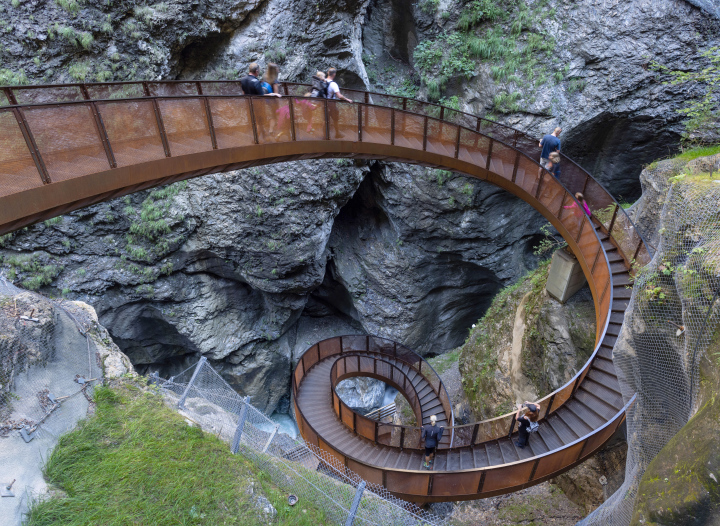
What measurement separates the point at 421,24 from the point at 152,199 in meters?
12.2

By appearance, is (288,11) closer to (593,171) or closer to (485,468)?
(593,171)

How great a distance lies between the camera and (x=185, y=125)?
7242mm

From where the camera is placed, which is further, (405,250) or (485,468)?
(405,250)

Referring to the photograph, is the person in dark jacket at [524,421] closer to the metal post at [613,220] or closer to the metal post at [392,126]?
the metal post at [613,220]

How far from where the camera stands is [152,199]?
1406 centimetres

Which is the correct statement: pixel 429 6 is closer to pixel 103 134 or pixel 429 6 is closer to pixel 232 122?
pixel 232 122

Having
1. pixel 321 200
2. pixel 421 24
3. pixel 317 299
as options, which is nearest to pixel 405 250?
pixel 321 200

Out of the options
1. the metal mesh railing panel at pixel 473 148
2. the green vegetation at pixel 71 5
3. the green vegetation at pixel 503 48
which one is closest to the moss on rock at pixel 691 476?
the metal mesh railing panel at pixel 473 148

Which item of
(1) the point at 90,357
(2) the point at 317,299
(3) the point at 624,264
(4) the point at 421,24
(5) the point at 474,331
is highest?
(4) the point at 421,24

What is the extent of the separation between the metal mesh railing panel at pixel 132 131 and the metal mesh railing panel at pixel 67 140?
0.75ft

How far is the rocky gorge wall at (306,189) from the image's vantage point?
12680mm

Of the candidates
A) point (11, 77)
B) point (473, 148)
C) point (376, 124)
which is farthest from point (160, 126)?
point (11, 77)

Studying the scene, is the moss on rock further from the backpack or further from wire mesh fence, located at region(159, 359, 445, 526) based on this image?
the backpack

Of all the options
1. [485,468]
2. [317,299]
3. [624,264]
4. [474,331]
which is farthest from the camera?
[317,299]
